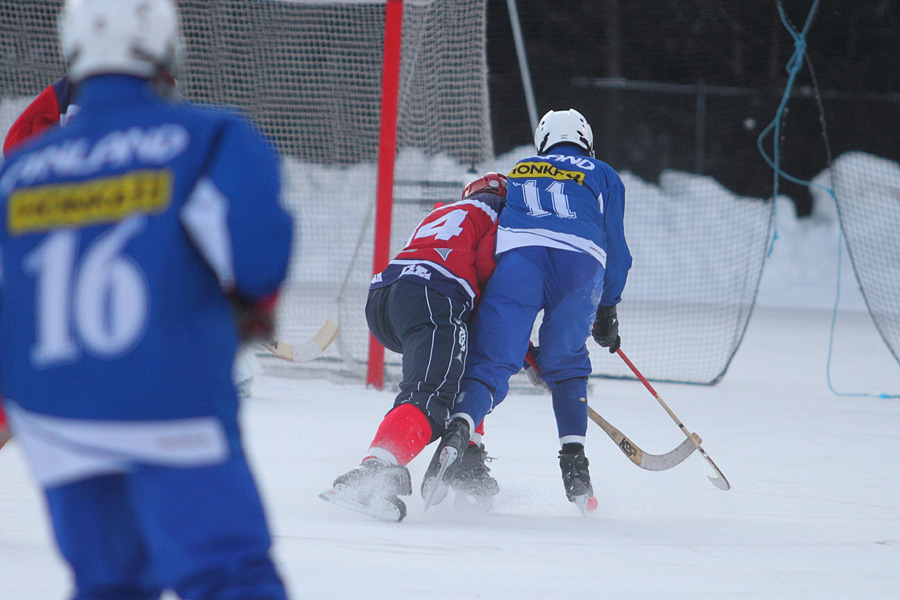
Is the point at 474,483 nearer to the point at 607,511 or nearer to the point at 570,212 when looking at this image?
the point at 607,511

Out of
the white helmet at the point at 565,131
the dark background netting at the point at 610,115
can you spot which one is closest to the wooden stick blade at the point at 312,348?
the dark background netting at the point at 610,115

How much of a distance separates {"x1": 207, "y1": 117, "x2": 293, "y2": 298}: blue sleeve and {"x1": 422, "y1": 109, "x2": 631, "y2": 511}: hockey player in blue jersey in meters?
1.73

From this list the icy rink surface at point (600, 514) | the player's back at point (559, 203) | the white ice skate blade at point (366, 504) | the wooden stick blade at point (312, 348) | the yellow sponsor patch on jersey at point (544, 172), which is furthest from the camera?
the wooden stick blade at point (312, 348)

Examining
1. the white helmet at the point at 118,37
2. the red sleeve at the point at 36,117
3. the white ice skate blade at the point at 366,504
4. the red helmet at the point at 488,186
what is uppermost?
the white helmet at the point at 118,37

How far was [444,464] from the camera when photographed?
2.72 metres

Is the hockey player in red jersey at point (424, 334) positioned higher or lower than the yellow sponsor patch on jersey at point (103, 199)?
lower

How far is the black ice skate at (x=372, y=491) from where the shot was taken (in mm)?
2641

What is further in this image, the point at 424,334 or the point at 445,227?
the point at 445,227

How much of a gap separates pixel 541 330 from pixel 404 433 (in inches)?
27.2

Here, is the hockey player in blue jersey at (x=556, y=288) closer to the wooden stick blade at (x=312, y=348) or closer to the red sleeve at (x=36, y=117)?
the red sleeve at (x=36, y=117)

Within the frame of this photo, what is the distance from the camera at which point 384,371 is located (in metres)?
5.59

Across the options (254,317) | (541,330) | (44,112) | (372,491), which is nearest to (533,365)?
(541,330)

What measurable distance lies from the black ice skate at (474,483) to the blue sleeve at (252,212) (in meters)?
1.98

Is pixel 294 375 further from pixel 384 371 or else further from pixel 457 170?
pixel 457 170
